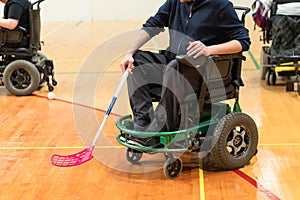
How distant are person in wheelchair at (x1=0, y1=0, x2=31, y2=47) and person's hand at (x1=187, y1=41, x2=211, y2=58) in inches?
87.8

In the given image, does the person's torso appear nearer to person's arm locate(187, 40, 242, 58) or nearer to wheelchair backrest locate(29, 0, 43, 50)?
A: wheelchair backrest locate(29, 0, 43, 50)

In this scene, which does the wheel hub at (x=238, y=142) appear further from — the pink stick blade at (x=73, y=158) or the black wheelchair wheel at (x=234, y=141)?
the pink stick blade at (x=73, y=158)

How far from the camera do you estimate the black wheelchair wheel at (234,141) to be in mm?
3240

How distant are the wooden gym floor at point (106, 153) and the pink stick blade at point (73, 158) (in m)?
0.04

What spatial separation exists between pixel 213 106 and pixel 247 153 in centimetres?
33

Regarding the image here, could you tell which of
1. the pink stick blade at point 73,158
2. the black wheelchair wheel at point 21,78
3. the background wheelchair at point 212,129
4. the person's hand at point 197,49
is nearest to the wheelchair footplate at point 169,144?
the background wheelchair at point 212,129

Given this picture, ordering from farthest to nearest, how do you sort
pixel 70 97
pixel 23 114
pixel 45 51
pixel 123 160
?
1. pixel 45 51
2. pixel 70 97
3. pixel 23 114
4. pixel 123 160

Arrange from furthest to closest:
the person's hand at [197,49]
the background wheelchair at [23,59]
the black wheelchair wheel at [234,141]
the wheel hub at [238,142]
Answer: the background wheelchair at [23,59] → the wheel hub at [238,142] → the black wheelchair wheel at [234,141] → the person's hand at [197,49]

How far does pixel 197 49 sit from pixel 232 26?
320 millimetres

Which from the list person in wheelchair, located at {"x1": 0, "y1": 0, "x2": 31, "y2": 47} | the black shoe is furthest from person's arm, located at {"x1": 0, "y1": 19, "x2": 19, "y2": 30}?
the black shoe

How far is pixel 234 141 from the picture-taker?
3354 millimetres

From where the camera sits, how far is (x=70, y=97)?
503 cm

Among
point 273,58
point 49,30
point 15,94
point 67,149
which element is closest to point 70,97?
point 15,94

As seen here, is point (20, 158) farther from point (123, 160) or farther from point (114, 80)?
point (114, 80)
